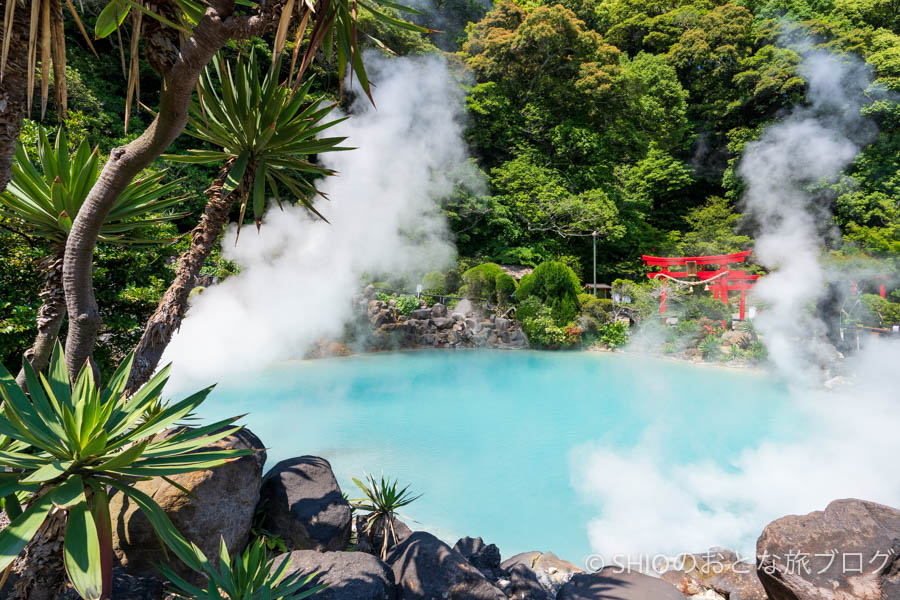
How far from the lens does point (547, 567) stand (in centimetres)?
333

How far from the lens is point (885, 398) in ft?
25.8

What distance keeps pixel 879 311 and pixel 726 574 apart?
406 inches

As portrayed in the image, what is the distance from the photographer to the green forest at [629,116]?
50.1 ft

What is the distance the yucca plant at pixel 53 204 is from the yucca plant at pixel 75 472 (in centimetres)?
86

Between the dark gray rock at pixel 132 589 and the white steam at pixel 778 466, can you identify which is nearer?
the dark gray rock at pixel 132 589

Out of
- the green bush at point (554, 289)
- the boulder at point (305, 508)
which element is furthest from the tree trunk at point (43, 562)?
the green bush at point (554, 289)

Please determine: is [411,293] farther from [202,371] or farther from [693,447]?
[693,447]

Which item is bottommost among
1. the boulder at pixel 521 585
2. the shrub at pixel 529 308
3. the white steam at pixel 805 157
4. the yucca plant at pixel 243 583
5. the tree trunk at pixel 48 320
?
the boulder at pixel 521 585

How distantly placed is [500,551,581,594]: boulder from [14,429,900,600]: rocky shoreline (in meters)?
0.21

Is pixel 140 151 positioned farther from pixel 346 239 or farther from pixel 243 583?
pixel 346 239

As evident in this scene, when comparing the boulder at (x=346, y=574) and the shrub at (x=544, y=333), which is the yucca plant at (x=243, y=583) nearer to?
the boulder at (x=346, y=574)

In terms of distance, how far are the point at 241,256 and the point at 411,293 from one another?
5249 millimetres

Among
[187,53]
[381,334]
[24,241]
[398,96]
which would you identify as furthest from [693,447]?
[398,96]

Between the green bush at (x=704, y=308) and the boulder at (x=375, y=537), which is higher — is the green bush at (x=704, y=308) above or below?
above
